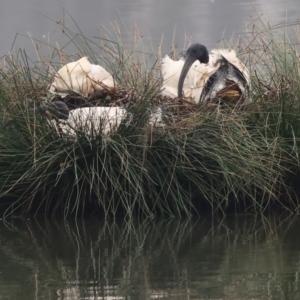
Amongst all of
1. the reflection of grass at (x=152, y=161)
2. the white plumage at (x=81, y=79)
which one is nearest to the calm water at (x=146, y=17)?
the white plumage at (x=81, y=79)

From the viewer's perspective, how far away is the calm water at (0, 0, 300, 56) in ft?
71.8

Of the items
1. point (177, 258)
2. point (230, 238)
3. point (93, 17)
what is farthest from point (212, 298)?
point (93, 17)

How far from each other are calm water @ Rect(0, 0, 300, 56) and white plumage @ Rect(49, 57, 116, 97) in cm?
1155

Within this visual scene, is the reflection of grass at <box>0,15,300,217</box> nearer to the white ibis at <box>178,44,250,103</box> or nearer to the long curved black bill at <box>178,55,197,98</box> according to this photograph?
the white ibis at <box>178,44,250,103</box>

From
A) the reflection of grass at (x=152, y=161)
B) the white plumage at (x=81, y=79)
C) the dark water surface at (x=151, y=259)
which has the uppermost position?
the white plumage at (x=81, y=79)

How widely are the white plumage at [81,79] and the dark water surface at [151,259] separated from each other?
1084mm

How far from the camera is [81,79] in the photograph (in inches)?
287

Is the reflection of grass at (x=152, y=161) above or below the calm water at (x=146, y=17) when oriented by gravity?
below

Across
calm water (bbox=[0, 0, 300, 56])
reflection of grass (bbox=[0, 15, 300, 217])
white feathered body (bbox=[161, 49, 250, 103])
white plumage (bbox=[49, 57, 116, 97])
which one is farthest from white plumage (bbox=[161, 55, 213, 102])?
calm water (bbox=[0, 0, 300, 56])

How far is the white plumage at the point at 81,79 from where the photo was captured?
7246 mm

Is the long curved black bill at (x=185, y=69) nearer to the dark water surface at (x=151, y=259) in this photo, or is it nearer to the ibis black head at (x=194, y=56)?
the ibis black head at (x=194, y=56)

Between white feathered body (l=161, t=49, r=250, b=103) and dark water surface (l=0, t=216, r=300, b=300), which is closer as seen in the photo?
dark water surface (l=0, t=216, r=300, b=300)

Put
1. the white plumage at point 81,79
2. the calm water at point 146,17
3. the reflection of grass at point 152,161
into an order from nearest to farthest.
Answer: the reflection of grass at point 152,161
the white plumage at point 81,79
the calm water at point 146,17

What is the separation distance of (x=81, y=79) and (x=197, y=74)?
100 cm
